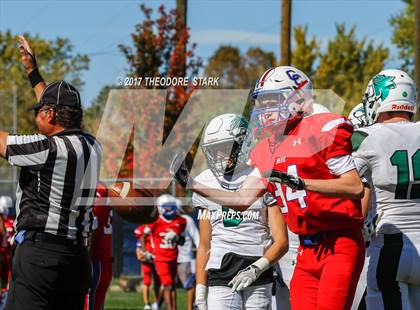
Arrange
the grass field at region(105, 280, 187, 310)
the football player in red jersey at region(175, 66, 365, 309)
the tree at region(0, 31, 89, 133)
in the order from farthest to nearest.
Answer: the tree at region(0, 31, 89, 133)
the grass field at region(105, 280, 187, 310)
the football player in red jersey at region(175, 66, 365, 309)

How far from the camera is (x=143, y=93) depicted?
1605 centimetres

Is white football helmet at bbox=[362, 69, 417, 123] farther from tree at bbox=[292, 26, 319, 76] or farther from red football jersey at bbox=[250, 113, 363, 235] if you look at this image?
tree at bbox=[292, 26, 319, 76]

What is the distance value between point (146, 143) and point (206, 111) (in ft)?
5.39

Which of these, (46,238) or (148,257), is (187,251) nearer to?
(148,257)

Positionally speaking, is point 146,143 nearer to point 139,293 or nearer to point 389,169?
point 139,293

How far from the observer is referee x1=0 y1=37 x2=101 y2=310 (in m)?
5.18

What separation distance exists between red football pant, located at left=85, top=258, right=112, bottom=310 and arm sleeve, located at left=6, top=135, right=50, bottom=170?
11.6ft

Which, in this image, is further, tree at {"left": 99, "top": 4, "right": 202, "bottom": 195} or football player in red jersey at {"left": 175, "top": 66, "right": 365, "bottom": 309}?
tree at {"left": 99, "top": 4, "right": 202, "bottom": 195}

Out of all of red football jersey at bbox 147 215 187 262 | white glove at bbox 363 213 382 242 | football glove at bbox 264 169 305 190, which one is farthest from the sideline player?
football glove at bbox 264 169 305 190

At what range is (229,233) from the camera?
6066 millimetres

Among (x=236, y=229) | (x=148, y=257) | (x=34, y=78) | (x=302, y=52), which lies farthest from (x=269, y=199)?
(x=302, y=52)

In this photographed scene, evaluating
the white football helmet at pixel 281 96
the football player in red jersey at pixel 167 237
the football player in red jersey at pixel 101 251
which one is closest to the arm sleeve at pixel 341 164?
the white football helmet at pixel 281 96

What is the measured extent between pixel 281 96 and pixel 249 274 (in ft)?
3.61

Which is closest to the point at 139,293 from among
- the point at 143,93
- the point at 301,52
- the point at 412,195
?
the point at 143,93
